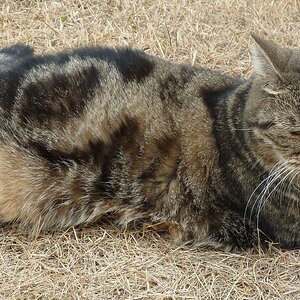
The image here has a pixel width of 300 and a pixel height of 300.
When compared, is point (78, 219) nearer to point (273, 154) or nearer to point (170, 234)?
point (170, 234)

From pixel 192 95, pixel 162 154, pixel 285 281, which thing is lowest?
pixel 285 281

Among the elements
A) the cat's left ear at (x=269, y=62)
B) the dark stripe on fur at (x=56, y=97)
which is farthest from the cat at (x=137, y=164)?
the cat's left ear at (x=269, y=62)

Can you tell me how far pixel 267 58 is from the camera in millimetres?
2703

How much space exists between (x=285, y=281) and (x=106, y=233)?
0.85 m

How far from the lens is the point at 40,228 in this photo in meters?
3.03

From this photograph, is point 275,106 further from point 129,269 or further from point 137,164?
point 129,269

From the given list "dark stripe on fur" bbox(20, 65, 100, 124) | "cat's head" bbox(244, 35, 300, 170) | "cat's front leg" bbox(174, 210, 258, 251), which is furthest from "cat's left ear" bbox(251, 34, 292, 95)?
"dark stripe on fur" bbox(20, 65, 100, 124)

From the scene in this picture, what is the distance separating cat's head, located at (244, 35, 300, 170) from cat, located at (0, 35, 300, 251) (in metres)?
0.05

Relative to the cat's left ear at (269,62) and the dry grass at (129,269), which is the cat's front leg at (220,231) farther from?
the cat's left ear at (269,62)

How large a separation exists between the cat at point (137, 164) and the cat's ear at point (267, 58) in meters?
0.13

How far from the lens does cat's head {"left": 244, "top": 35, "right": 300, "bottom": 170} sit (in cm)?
272

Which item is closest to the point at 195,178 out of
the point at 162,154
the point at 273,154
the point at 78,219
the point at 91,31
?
the point at 162,154

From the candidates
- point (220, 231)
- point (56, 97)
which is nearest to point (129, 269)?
point (220, 231)

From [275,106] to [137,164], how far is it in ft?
2.24
